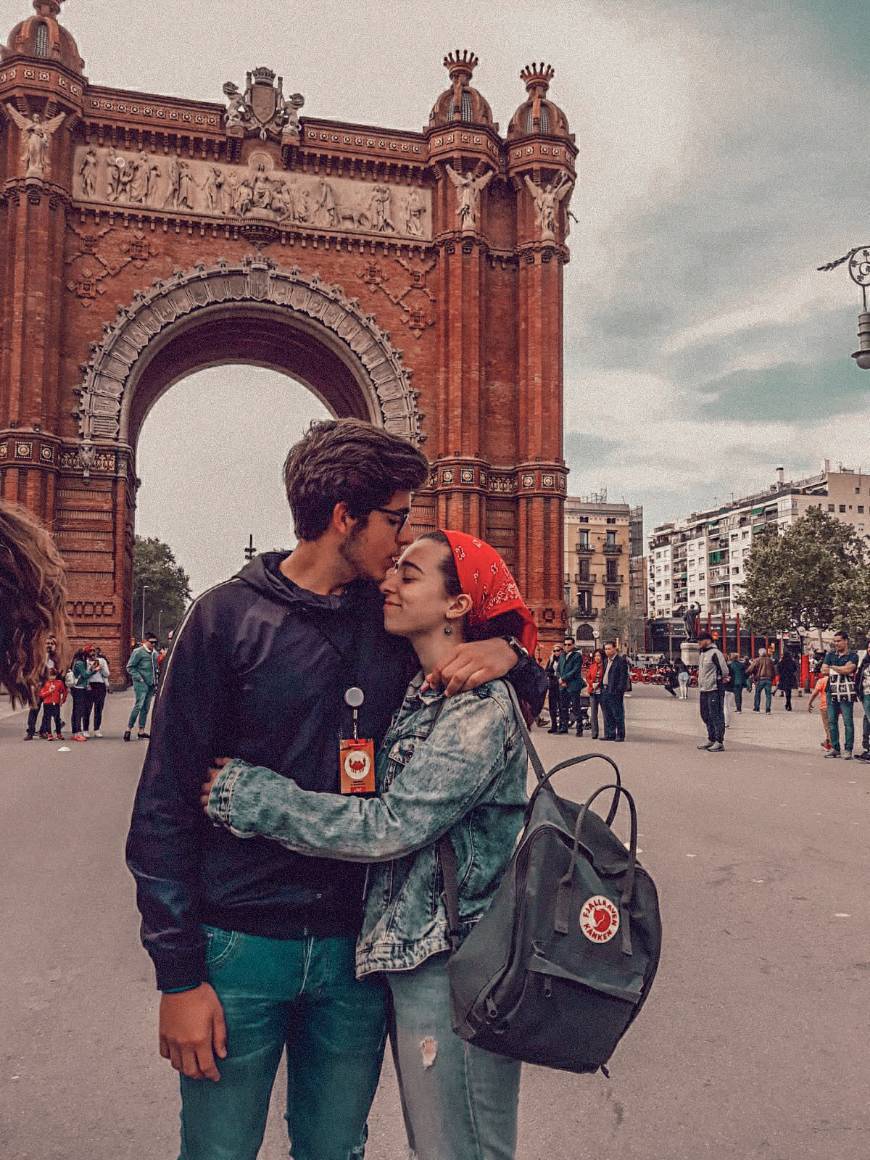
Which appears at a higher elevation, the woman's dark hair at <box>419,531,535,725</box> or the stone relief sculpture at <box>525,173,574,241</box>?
the stone relief sculpture at <box>525,173,574,241</box>

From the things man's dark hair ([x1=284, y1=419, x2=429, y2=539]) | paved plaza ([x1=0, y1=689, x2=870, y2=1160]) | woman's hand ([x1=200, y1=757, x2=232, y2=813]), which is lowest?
paved plaza ([x1=0, y1=689, x2=870, y2=1160])

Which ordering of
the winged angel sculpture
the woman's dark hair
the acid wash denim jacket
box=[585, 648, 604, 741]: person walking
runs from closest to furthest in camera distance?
the acid wash denim jacket < the woman's dark hair < box=[585, 648, 604, 741]: person walking < the winged angel sculpture

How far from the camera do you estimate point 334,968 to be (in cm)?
190

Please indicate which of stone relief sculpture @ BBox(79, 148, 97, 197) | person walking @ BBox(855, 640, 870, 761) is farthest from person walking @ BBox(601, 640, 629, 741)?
stone relief sculpture @ BBox(79, 148, 97, 197)

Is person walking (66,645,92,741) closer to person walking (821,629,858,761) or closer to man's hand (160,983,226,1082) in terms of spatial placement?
person walking (821,629,858,761)

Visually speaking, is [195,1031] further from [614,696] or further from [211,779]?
[614,696]

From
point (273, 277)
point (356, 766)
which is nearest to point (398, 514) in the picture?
point (356, 766)

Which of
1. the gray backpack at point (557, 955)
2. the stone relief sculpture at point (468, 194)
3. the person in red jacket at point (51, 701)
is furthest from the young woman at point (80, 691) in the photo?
the stone relief sculpture at point (468, 194)

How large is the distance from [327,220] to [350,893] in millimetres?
27327

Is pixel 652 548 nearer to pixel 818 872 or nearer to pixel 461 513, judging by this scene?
pixel 461 513

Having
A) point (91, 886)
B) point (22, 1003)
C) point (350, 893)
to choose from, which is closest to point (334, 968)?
point (350, 893)

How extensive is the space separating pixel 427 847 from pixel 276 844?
11.5 inches

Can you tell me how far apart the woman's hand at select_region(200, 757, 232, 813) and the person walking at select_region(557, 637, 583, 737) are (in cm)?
1506

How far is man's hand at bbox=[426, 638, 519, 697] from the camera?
72.6 inches
